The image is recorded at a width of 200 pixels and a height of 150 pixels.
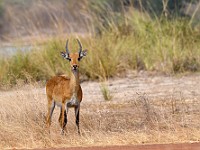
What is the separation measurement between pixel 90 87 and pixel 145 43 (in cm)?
295

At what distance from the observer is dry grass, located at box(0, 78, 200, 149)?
11578mm

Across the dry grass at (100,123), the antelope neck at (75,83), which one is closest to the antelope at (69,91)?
the antelope neck at (75,83)

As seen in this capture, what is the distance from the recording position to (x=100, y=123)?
42.8ft

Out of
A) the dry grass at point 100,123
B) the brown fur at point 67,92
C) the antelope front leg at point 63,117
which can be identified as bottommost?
the dry grass at point 100,123

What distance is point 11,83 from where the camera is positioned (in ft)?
53.7

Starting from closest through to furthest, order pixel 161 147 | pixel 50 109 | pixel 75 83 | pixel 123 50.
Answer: pixel 161 147, pixel 75 83, pixel 50 109, pixel 123 50

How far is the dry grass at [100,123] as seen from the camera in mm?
11578

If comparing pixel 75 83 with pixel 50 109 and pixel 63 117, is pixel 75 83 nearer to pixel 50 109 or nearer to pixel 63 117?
pixel 63 117

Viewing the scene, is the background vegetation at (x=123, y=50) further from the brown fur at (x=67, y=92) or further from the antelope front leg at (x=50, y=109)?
the brown fur at (x=67, y=92)

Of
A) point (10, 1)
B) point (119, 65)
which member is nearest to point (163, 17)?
point (119, 65)

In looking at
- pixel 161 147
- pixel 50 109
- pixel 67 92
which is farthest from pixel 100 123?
pixel 161 147

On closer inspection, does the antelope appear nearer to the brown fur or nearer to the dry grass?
the brown fur

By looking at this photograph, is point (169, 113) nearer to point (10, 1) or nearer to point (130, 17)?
point (130, 17)

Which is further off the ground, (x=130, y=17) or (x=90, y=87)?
(x=130, y=17)
